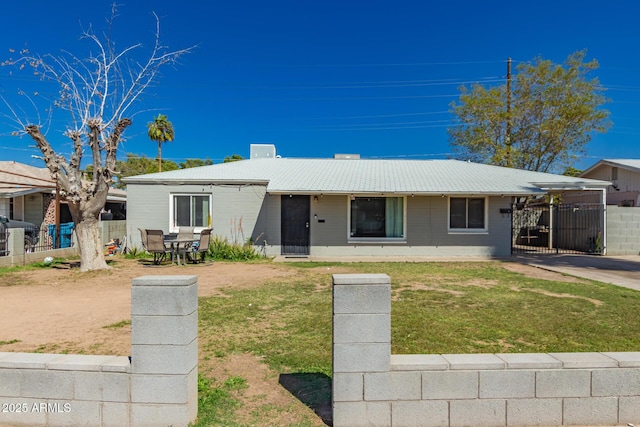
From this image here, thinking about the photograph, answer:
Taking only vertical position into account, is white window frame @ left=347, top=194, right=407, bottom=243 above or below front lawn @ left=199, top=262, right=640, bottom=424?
above

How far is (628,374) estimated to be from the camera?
Result: 3039 millimetres

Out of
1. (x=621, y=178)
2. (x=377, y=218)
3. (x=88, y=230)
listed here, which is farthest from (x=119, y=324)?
(x=621, y=178)

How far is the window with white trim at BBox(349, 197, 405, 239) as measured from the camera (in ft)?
48.3

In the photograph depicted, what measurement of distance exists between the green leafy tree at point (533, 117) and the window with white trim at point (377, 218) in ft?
39.5

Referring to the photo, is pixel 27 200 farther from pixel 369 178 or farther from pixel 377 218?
pixel 377 218

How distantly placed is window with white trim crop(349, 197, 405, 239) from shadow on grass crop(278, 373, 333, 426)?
11.0 meters

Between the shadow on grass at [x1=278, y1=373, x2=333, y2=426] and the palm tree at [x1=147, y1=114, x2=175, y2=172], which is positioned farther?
the palm tree at [x1=147, y1=114, x2=175, y2=172]

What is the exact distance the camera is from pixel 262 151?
1983 centimetres

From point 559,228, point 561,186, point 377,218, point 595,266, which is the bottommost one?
Answer: point 595,266

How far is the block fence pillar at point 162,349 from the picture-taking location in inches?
115

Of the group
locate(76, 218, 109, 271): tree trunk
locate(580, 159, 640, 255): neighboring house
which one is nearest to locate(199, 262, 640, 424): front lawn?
locate(76, 218, 109, 271): tree trunk

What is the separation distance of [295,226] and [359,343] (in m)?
11.6

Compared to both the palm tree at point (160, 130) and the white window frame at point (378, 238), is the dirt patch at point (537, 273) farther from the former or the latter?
the palm tree at point (160, 130)

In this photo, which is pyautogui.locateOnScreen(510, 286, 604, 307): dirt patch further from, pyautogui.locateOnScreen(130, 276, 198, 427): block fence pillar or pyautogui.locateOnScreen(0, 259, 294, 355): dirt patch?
pyautogui.locateOnScreen(130, 276, 198, 427): block fence pillar
